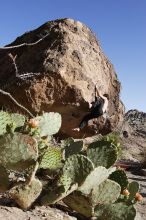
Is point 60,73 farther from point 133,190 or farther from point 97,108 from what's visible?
point 133,190

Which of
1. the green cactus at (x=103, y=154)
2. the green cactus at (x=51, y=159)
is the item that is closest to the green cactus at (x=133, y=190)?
the green cactus at (x=103, y=154)

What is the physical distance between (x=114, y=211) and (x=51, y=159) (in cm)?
99

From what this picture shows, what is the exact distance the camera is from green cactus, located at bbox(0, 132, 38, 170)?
460 centimetres

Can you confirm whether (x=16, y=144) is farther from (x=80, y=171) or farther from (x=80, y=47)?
(x=80, y=47)

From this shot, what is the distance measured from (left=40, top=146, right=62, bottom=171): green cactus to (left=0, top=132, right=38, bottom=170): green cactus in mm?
343

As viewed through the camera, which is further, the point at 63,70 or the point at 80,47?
the point at 80,47

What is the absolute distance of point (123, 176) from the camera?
19.6ft

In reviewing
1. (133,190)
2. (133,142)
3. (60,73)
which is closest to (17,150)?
(133,190)

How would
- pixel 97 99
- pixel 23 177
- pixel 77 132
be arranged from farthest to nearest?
pixel 77 132 < pixel 97 99 < pixel 23 177

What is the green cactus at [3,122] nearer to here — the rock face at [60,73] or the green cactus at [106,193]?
the green cactus at [106,193]

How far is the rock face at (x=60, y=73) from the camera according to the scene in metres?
8.12

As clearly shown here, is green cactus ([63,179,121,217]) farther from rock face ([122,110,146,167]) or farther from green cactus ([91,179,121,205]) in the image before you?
rock face ([122,110,146,167])

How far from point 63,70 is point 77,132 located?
1.76 m

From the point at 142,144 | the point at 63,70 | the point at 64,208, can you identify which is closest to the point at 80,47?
the point at 63,70
